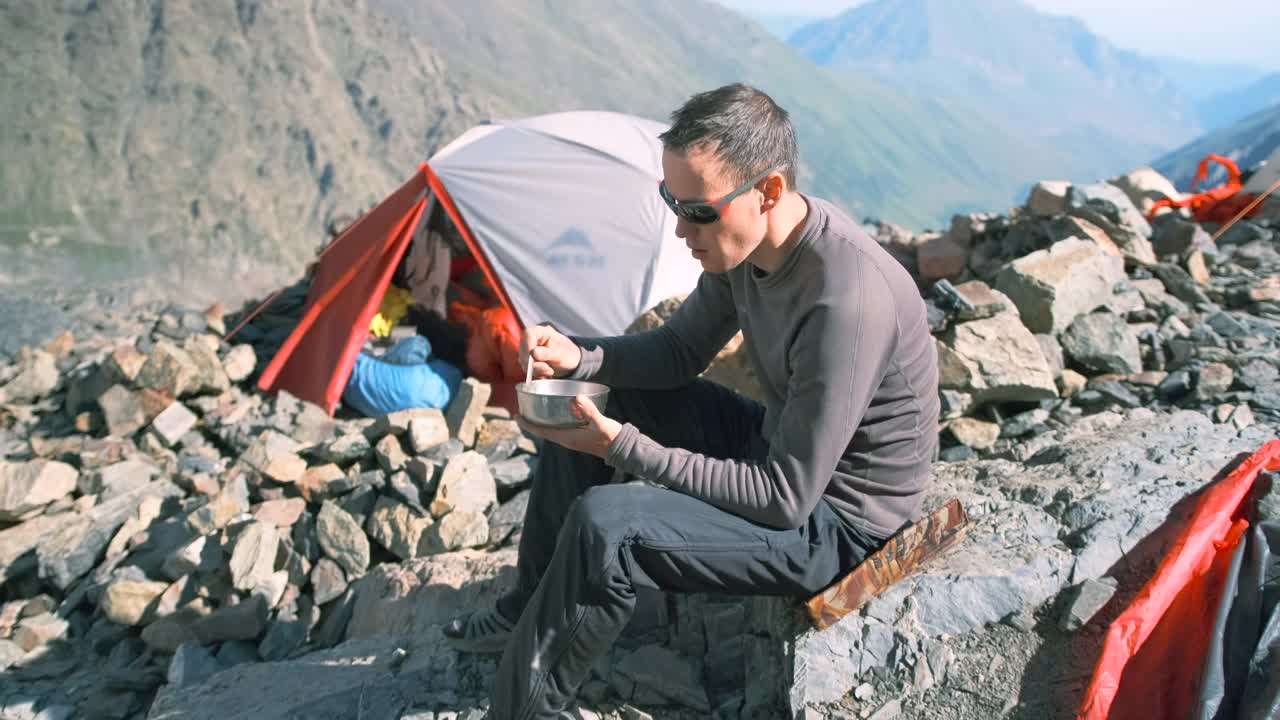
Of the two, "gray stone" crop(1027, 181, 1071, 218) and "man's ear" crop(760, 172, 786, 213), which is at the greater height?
"man's ear" crop(760, 172, 786, 213)

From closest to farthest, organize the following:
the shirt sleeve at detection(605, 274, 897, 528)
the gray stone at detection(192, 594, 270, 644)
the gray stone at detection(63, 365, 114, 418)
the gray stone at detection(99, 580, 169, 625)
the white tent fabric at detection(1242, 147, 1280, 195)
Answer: the shirt sleeve at detection(605, 274, 897, 528) → the gray stone at detection(192, 594, 270, 644) → the gray stone at detection(99, 580, 169, 625) → the gray stone at detection(63, 365, 114, 418) → the white tent fabric at detection(1242, 147, 1280, 195)

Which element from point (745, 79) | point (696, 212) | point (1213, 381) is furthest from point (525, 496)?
point (745, 79)

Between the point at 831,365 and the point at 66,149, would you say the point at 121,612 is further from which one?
the point at 66,149

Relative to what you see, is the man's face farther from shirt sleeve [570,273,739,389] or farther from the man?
shirt sleeve [570,273,739,389]

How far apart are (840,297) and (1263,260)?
222 inches

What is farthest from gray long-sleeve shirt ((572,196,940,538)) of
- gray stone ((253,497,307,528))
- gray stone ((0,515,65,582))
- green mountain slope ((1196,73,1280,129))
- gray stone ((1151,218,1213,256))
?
green mountain slope ((1196,73,1280,129))

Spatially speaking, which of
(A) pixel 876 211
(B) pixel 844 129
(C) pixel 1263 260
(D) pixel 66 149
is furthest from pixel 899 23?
(C) pixel 1263 260

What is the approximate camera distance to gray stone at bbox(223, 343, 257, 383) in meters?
5.76

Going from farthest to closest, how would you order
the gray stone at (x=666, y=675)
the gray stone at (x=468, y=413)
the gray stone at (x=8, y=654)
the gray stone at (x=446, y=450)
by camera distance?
the gray stone at (x=468, y=413), the gray stone at (x=446, y=450), the gray stone at (x=8, y=654), the gray stone at (x=666, y=675)

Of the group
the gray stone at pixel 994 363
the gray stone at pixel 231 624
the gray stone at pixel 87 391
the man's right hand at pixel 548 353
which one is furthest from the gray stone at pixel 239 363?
the gray stone at pixel 994 363

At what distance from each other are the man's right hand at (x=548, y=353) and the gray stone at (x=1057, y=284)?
310 cm

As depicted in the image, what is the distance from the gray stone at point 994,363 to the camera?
13.1 feet

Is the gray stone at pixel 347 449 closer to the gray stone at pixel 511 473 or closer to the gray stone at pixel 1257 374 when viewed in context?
the gray stone at pixel 511 473

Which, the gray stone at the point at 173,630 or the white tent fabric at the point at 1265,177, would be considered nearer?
the gray stone at the point at 173,630
